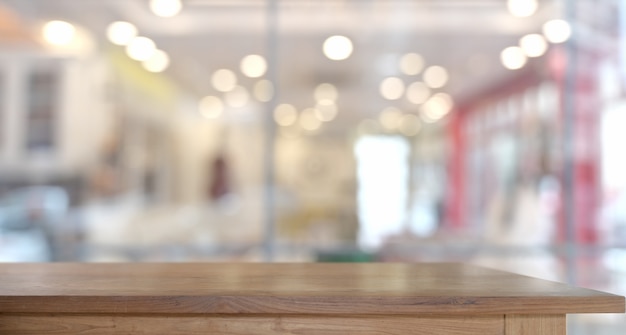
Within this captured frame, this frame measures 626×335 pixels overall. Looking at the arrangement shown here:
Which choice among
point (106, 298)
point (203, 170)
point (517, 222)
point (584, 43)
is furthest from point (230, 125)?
point (106, 298)

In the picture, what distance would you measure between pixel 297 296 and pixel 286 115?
3998mm

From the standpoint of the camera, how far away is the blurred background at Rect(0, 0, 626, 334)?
4105 millimetres

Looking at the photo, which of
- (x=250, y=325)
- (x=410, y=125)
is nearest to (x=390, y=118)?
(x=410, y=125)

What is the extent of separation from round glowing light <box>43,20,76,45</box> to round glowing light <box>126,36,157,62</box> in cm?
42

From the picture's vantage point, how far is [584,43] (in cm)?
422

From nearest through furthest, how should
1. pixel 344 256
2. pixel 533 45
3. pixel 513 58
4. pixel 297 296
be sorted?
1. pixel 297 296
2. pixel 344 256
3. pixel 533 45
4. pixel 513 58

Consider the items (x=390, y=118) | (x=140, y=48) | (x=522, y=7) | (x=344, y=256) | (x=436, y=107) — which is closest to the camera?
(x=344, y=256)

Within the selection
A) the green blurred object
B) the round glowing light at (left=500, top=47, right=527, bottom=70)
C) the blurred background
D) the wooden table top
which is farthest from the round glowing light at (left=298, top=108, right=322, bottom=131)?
the wooden table top

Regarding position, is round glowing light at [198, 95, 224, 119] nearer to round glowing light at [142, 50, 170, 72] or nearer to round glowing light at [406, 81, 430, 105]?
round glowing light at [142, 50, 170, 72]

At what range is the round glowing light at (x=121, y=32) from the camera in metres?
4.52

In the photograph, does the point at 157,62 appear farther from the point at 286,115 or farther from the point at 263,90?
the point at 286,115

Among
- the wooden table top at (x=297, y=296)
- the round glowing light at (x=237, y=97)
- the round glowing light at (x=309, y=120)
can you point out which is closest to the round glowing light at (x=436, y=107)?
the round glowing light at (x=309, y=120)

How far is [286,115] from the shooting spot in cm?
489

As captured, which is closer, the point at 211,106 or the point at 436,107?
the point at 211,106
